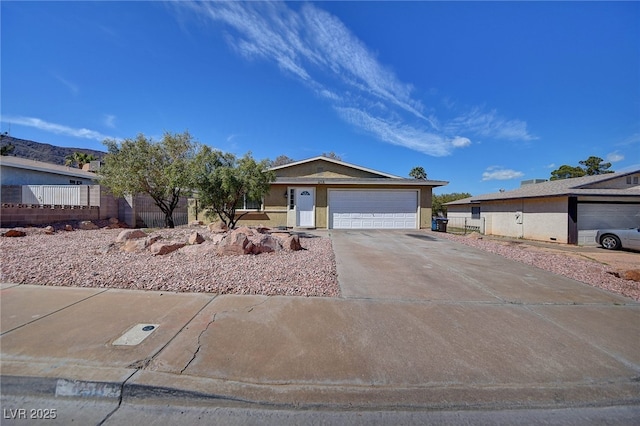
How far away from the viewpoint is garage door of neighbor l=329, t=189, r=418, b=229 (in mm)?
15211

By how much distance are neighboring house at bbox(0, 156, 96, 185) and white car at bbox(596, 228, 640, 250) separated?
33037mm

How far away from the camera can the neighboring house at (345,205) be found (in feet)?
49.7

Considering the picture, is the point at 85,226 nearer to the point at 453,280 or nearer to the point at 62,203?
the point at 62,203

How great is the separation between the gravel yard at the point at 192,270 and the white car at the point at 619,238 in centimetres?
636

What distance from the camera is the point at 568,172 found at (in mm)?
37750

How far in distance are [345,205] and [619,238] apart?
40.8 ft

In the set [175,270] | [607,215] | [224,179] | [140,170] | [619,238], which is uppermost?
[140,170]

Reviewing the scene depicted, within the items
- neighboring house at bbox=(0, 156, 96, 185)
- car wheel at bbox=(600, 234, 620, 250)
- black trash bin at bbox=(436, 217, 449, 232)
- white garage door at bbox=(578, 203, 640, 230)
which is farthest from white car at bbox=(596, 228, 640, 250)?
neighboring house at bbox=(0, 156, 96, 185)

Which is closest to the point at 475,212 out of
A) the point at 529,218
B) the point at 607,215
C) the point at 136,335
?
the point at 529,218

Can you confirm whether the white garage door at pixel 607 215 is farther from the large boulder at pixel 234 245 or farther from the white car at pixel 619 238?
the large boulder at pixel 234 245

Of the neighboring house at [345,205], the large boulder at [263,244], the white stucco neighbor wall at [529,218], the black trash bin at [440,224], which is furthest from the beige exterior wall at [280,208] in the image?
the large boulder at [263,244]

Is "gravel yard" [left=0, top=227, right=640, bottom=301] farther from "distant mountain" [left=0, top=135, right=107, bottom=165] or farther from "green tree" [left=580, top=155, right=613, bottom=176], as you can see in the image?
"distant mountain" [left=0, top=135, right=107, bottom=165]

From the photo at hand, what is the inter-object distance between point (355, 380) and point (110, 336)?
2.87 meters

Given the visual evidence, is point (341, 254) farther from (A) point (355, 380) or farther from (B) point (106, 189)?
(B) point (106, 189)
